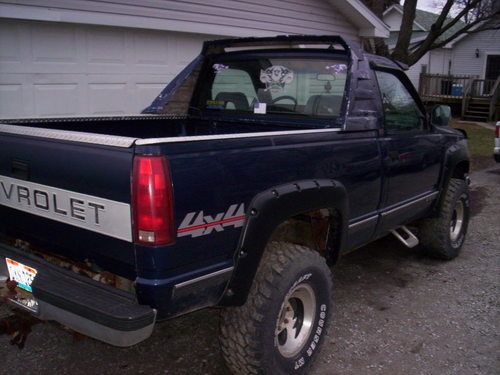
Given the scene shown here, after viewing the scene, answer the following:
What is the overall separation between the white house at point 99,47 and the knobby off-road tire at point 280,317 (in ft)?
13.6

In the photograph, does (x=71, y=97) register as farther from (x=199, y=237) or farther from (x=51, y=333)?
(x=199, y=237)

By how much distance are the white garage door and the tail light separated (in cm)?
411

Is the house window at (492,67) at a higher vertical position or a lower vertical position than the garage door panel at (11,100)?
higher

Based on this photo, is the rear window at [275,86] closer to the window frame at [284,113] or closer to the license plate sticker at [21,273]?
the window frame at [284,113]

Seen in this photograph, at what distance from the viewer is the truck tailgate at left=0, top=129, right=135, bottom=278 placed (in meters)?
2.28

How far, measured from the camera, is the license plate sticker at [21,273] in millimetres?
2602

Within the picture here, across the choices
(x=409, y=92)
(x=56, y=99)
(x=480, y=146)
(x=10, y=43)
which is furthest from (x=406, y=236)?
(x=480, y=146)

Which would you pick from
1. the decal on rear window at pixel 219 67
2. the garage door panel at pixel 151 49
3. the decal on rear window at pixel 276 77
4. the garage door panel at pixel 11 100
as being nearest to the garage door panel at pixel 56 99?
the garage door panel at pixel 11 100

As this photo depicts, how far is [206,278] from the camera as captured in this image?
2396 mm

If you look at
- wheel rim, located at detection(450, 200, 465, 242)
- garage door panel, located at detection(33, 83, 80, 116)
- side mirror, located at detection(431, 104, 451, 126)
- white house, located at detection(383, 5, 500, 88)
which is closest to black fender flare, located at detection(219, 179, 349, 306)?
side mirror, located at detection(431, 104, 451, 126)

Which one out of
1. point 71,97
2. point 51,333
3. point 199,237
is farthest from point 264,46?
point 71,97

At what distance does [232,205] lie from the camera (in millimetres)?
2455

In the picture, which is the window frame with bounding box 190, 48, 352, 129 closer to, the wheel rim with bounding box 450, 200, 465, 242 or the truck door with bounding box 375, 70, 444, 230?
the truck door with bounding box 375, 70, 444, 230

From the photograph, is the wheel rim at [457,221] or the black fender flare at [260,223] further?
the wheel rim at [457,221]
